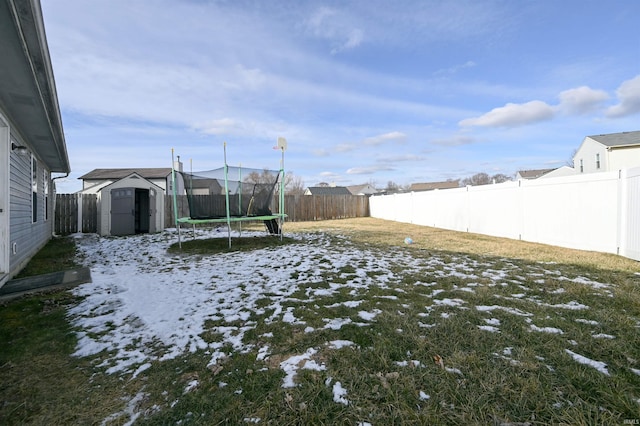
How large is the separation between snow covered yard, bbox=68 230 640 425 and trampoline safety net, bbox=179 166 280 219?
13.5 ft

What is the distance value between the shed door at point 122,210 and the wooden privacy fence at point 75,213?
1.73 metres

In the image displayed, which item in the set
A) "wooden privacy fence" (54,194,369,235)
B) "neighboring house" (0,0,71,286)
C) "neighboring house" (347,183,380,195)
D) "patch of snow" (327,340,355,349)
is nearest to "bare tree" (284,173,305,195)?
"neighboring house" (347,183,380,195)

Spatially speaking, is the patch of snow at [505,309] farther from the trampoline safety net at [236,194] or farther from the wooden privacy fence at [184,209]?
the wooden privacy fence at [184,209]

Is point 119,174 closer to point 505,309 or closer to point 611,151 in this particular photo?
point 505,309

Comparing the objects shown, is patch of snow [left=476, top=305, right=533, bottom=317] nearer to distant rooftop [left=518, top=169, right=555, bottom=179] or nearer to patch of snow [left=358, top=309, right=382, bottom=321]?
patch of snow [left=358, top=309, right=382, bottom=321]

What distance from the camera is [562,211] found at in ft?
21.9

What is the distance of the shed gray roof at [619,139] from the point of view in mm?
18609

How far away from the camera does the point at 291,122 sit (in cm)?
1581

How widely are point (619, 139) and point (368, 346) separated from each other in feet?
91.5

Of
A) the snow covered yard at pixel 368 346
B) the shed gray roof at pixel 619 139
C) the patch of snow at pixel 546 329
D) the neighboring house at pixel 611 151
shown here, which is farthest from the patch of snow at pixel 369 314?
the shed gray roof at pixel 619 139

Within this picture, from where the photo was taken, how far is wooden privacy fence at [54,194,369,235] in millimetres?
11039

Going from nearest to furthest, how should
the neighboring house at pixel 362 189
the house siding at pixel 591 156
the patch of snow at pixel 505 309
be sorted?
the patch of snow at pixel 505 309, the house siding at pixel 591 156, the neighboring house at pixel 362 189

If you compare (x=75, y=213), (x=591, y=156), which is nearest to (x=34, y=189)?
(x=75, y=213)

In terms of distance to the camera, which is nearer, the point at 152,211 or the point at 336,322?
the point at 336,322
